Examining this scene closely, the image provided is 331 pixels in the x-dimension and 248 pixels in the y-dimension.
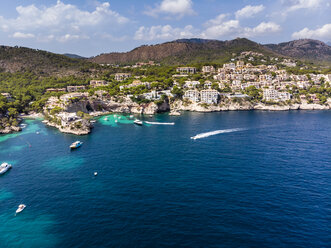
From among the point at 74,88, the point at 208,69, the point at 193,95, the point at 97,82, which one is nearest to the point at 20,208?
the point at 193,95

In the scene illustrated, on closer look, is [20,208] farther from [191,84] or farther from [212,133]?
[191,84]

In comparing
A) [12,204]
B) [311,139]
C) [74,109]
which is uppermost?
[74,109]

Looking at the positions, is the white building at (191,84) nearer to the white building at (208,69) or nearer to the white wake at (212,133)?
the white building at (208,69)

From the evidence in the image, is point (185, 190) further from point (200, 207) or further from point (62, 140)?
point (62, 140)

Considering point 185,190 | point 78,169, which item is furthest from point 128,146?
point 185,190

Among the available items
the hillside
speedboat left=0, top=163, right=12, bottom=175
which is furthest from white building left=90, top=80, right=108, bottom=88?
speedboat left=0, top=163, right=12, bottom=175
